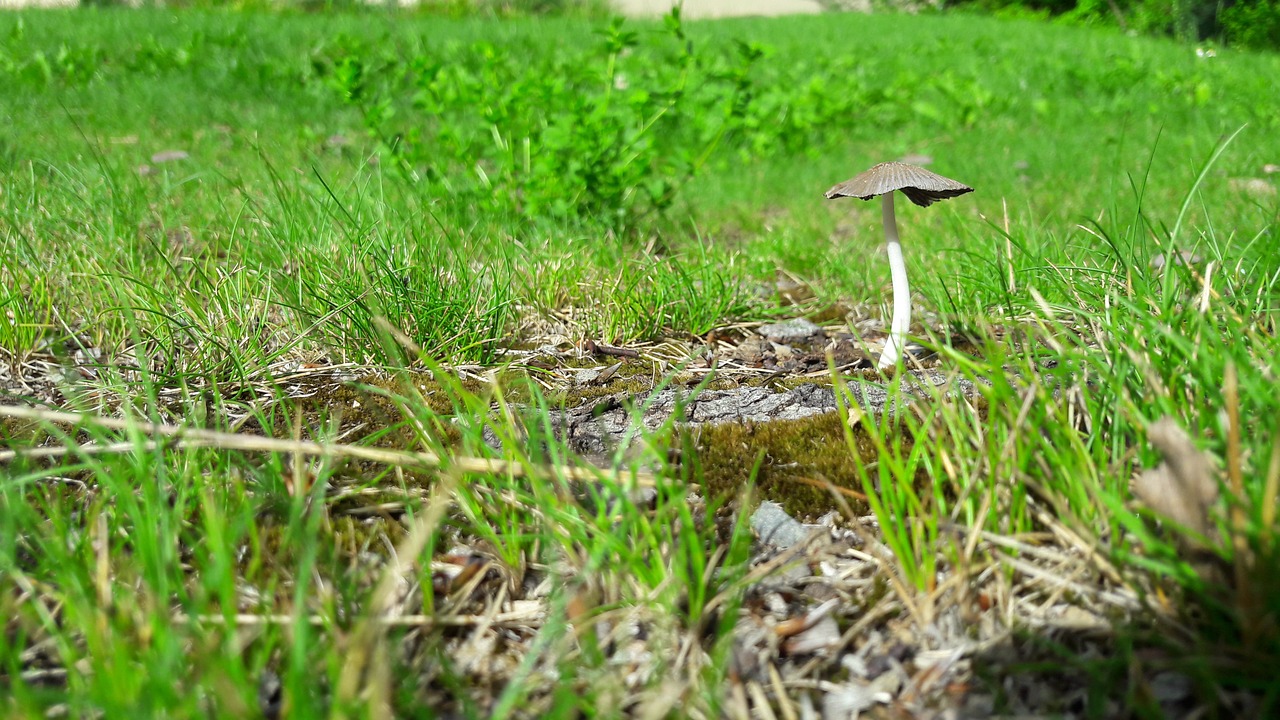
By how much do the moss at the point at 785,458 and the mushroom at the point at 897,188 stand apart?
0.27 m

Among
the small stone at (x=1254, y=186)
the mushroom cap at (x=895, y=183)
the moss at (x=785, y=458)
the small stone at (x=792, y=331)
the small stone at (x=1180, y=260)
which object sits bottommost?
the small stone at (x=792, y=331)

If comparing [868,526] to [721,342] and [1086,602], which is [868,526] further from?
[721,342]

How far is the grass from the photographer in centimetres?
108

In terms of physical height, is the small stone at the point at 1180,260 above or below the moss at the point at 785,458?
above

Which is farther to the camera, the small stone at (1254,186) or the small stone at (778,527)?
the small stone at (1254,186)

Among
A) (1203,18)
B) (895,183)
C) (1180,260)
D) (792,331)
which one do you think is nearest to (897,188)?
(895,183)

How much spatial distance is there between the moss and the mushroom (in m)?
0.27

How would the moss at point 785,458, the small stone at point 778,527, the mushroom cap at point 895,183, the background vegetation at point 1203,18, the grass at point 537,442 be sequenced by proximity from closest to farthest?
the grass at point 537,442, the small stone at point 778,527, the moss at point 785,458, the mushroom cap at point 895,183, the background vegetation at point 1203,18

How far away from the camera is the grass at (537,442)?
1.08m

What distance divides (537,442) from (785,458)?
64 centimetres

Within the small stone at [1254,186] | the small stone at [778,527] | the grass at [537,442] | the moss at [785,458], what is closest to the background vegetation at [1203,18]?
the small stone at [1254,186]

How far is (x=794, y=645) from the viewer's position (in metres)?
1.27

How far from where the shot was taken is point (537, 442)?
4.36ft

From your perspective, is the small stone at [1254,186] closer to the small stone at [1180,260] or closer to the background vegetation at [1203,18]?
the small stone at [1180,260]
